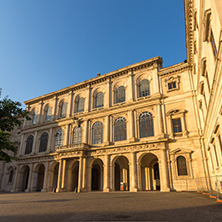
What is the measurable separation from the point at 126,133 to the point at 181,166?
843 cm

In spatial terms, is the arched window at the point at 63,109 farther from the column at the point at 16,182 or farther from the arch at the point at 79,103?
the column at the point at 16,182

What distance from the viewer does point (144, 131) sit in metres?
25.2

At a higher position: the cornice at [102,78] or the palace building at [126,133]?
the cornice at [102,78]

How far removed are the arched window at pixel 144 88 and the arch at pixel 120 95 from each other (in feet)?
9.23

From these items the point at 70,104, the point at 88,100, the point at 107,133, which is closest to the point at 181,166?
the point at 107,133

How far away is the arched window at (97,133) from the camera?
28234 millimetres

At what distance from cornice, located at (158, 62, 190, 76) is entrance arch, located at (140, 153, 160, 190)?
39.3 ft

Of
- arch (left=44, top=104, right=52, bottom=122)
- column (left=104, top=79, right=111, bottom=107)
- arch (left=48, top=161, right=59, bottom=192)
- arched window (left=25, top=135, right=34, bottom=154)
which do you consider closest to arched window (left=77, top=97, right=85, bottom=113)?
column (left=104, top=79, right=111, bottom=107)

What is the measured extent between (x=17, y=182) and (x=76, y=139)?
1436cm

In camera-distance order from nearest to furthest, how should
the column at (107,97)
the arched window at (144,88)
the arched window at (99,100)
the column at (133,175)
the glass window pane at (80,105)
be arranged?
the column at (133,175) < the arched window at (144,88) < the column at (107,97) < the arched window at (99,100) < the glass window pane at (80,105)

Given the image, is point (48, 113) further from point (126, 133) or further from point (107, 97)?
point (126, 133)

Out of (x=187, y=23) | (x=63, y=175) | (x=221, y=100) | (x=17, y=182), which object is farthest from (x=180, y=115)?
(x=17, y=182)

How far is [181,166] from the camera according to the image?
2144cm

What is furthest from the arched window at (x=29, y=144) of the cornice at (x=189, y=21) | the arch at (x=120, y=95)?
the cornice at (x=189, y=21)
